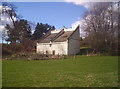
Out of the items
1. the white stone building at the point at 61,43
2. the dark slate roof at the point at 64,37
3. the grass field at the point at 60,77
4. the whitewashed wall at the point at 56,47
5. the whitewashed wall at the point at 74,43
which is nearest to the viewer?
the grass field at the point at 60,77

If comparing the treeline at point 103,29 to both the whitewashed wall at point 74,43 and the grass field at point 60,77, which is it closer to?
the whitewashed wall at point 74,43

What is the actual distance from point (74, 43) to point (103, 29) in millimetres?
7748

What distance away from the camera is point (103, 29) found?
3541 centimetres

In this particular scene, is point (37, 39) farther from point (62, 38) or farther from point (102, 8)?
point (102, 8)

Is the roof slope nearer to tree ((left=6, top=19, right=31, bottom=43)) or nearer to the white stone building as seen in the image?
the white stone building

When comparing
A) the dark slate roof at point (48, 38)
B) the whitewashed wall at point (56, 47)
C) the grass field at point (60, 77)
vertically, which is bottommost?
the grass field at point (60, 77)

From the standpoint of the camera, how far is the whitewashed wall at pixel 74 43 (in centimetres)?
3903

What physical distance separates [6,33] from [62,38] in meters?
12.5

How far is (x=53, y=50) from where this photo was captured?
40.4 meters

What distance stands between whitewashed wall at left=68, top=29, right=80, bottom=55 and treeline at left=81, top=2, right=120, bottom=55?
2798mm

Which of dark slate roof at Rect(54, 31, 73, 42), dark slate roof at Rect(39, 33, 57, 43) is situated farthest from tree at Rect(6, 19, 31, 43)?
dark slate roof at Rect(54, 31, 73, 42)

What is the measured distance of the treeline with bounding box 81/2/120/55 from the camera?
31875 mm

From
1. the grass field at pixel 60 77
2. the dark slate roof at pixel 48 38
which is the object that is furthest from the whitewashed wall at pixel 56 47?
the grass field at pixel 60 77

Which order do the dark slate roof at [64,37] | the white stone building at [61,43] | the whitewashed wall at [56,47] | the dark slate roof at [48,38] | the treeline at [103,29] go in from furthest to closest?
the dark slate roof at [48,38] → the dark slate roof at [64,37] → the white stone building at [61,43] → the whitewashed wall at [56,47] → the treeline at [103,29]
